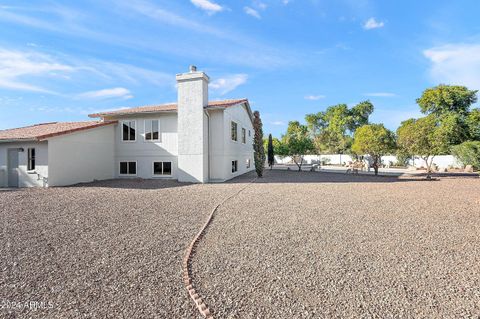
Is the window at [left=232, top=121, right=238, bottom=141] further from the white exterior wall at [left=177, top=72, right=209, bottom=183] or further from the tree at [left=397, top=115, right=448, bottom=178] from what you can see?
the tree at [left=397, top=115, right=448, bottom=178]

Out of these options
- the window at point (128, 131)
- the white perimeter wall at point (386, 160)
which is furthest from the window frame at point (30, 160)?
the white perimeter wall at point (386, 160)

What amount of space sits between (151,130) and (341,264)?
56.5ft

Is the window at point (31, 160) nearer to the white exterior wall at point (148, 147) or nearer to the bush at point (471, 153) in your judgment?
the white exterior wall at point (148, 147)

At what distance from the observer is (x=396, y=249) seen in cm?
562

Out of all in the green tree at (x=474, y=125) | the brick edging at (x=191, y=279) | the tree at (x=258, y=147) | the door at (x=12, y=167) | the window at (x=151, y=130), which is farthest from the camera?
the green tree at (x=474, y=125)

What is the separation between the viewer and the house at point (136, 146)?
15.5m

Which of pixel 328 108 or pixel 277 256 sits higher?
pixel 328 108

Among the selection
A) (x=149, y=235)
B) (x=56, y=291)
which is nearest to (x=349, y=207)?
(x=149, y=235)

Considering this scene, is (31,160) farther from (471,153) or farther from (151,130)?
(471,153)

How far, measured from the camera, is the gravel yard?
3.62 m

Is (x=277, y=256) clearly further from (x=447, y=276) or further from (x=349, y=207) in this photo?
(x=349, y=207)

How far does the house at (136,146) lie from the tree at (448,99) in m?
32.1

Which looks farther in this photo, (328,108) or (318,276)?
(328,108)

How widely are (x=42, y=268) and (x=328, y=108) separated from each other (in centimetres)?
6715
